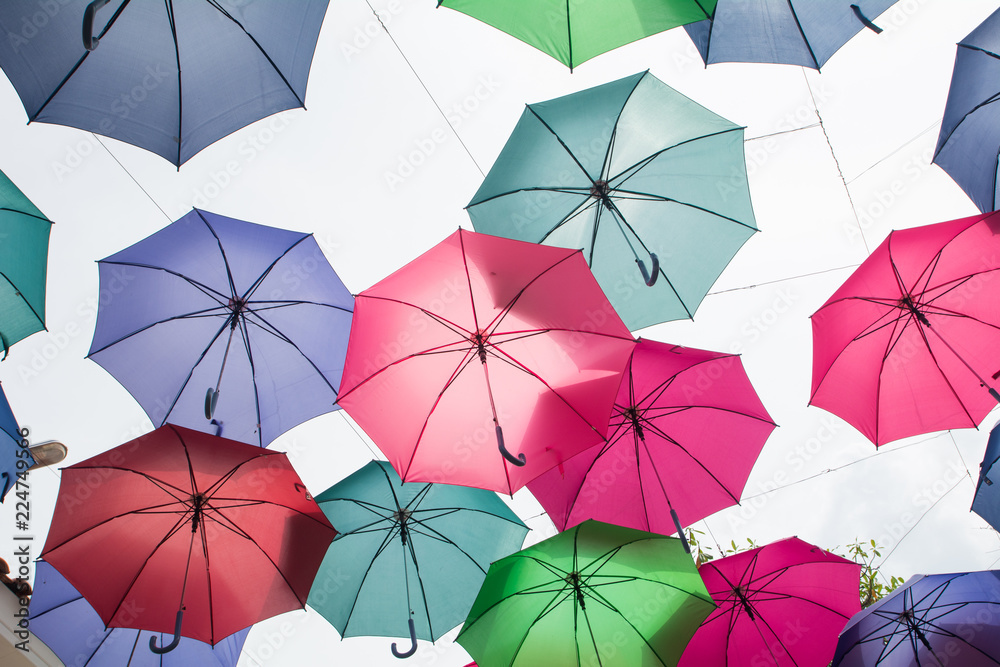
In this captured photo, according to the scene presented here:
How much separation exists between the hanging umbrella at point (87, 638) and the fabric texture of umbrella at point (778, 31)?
23.4ft

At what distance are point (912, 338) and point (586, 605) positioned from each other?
12.7 ft

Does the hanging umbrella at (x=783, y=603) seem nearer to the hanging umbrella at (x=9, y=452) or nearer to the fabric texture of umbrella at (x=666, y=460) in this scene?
the fabric texture of umbrella at (x=666, y=460)

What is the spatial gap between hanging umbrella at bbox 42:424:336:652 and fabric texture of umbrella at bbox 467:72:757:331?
3124 mm

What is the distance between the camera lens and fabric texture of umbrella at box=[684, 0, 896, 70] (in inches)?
204

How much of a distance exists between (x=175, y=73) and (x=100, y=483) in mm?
3312

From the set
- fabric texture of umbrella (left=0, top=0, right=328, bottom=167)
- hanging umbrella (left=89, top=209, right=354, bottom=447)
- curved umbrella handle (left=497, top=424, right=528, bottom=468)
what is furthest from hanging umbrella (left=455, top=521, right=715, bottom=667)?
fabric texture of umbrella (left=0, top=0, right=328, bottom=167)

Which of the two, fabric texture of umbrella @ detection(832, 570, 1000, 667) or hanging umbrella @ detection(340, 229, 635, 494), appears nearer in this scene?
hanging umbrella @ detection(340, 229, 635, 494)

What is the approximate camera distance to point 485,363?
5055 millimetres

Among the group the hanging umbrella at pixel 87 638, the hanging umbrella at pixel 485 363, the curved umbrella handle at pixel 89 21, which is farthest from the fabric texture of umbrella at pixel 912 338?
the hanging umbrella at pixel 87 638

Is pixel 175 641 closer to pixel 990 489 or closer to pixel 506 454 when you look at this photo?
pixel 506 454

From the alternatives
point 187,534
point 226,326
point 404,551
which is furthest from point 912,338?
point 187,534

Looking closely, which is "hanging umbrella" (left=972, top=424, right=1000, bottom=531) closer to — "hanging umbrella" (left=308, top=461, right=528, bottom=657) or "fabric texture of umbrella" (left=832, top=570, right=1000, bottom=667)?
"fabric texture of umbrella" (left=832, top=570, right=1000, bottom=667)

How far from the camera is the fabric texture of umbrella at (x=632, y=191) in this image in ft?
18.2

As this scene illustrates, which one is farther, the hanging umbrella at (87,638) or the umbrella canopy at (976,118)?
the hanging umbrella at (87,638)
